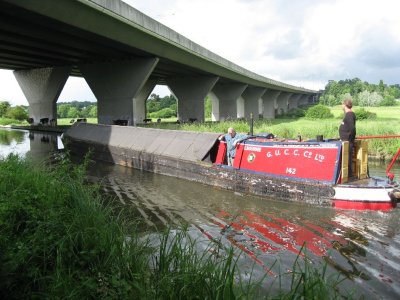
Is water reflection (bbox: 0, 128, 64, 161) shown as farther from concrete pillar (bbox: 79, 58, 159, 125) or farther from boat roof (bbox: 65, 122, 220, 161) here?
concrete pillar (bbox: 79, 58, 159, 125)

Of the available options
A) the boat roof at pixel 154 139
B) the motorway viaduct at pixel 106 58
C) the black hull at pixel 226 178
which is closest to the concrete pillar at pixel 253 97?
the motorway viaduct at pixel 106 58

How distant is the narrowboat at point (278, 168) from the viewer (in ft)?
→ 31.2

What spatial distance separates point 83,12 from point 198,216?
1472 cm

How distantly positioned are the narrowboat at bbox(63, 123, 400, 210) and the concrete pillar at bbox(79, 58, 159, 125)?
601 inches

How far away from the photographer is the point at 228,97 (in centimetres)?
5412

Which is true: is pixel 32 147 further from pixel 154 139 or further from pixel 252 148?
pixel 252 148

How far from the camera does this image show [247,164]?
1200 centimetres

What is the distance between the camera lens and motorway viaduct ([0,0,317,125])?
19.9 metres

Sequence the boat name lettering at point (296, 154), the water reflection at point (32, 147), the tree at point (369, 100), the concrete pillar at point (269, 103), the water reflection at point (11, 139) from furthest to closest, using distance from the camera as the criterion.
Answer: the tree at point (369, 100)
the concrete pillar at point (269, 103)
the water reflection at point (11, 139)
the water reflection at point (32, 147)
the boat name lettering at point (296, 154)

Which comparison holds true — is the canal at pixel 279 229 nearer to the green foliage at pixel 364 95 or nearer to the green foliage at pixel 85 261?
the green foliage at pixel 85 261

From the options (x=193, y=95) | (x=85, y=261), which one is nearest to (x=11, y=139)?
(x=193, y=95)

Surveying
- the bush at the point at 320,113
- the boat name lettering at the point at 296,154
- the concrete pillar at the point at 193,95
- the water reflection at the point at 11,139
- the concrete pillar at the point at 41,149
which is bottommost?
the concrete pillar at the point at 41,149

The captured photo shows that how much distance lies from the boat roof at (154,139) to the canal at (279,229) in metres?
2.23

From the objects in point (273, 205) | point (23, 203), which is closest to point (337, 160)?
point (273, 205)
